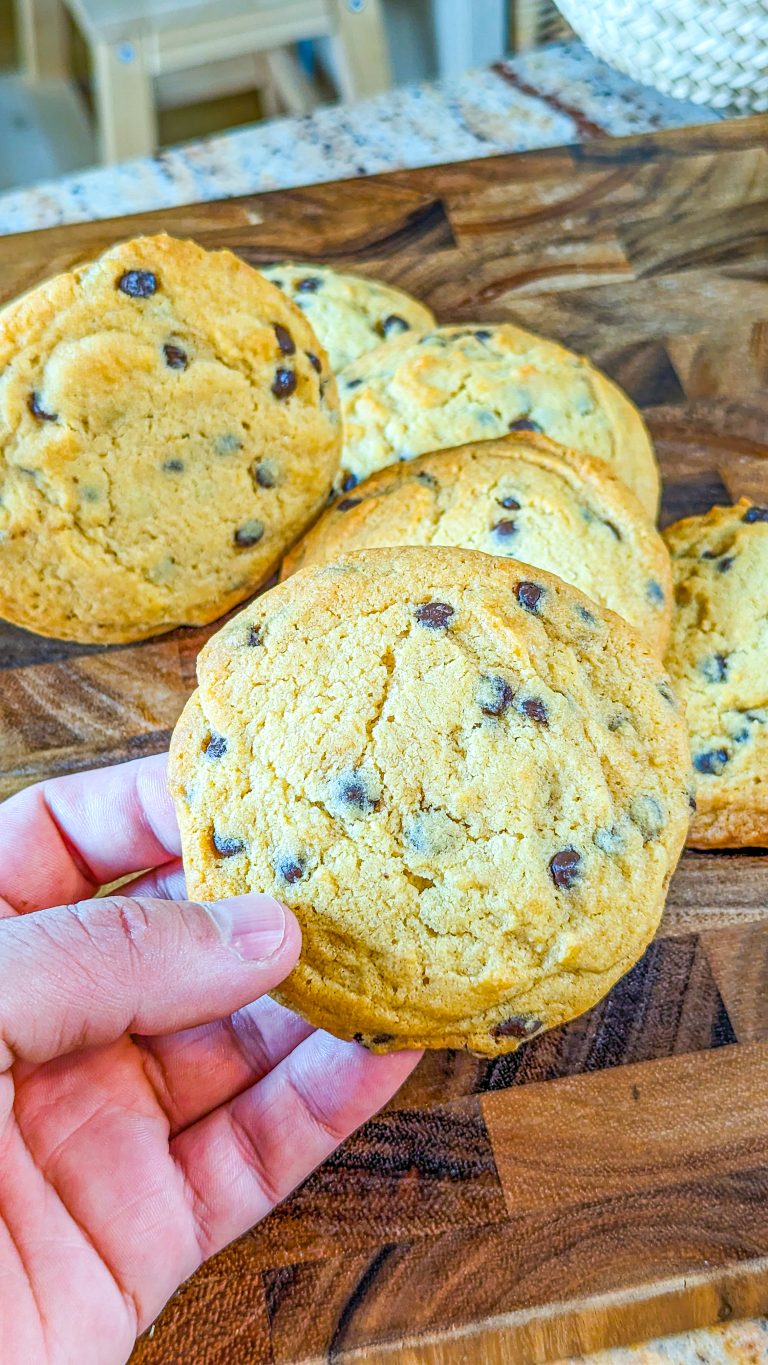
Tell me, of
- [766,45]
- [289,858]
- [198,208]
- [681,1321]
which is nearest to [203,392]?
[289,858]

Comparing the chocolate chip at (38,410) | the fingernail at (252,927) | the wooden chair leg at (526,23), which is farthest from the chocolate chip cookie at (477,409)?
the wooden chair leg at (526,23)

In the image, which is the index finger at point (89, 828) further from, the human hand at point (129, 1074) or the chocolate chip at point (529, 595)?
the chocolate chip at point (529, 595)

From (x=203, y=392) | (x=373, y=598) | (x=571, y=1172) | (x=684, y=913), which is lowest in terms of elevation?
(x=571, y=1172)

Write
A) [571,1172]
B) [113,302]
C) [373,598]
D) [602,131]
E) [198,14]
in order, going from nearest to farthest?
[373,598], [571,1172], [113,302], [602,131], [198,14]

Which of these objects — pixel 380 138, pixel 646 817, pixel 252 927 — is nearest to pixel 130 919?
pixel 252 927

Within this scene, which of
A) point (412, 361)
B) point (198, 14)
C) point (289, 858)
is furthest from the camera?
point (198, 14)

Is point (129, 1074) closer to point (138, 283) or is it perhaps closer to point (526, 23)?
point (138, 283)

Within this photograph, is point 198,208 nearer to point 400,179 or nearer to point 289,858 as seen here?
point 400,179
